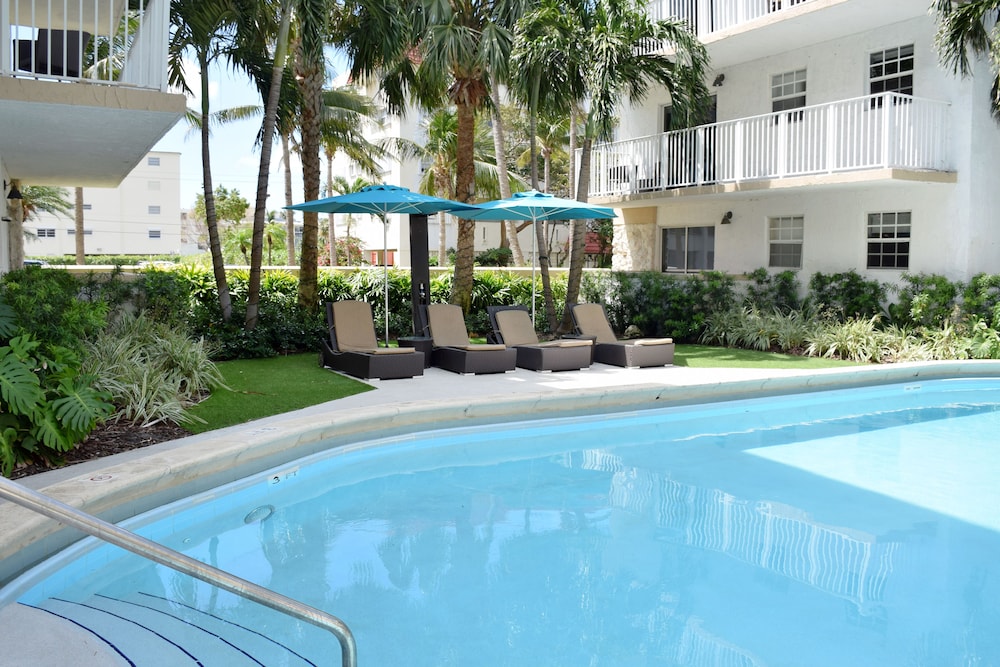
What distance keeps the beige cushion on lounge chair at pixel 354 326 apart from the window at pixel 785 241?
962cm

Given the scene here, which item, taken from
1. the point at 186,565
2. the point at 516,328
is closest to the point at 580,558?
the point at 186,565

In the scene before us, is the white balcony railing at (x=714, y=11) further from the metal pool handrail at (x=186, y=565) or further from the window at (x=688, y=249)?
the metal pool handrail at (x=186, y=565)

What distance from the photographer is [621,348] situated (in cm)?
1324

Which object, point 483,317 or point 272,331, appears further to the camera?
point 483,317

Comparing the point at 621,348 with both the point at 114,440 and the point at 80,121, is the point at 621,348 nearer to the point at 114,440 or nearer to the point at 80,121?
the point at 114,440

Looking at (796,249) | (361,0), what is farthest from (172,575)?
(796,249)

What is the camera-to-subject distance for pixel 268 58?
14.9 m

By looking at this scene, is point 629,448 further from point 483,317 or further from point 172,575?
point 483,317

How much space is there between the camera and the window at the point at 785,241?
17.4 meters

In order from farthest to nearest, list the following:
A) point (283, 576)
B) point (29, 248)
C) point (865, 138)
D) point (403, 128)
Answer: point (29, 248)
point (403, 128)
point (865, 138)
point (283, 576)

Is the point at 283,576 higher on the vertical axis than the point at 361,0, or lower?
lower

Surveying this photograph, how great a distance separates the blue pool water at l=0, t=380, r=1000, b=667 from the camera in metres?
4.56

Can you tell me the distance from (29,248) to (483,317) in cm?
6638

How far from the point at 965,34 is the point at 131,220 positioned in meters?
73.1
